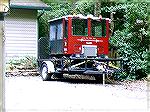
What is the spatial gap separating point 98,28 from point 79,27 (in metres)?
0.77

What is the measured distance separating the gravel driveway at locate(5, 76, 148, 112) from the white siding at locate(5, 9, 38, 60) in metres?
5.93

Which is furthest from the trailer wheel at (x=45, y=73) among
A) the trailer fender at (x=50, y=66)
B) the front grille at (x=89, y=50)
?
the front grille at (x=89, y=50)

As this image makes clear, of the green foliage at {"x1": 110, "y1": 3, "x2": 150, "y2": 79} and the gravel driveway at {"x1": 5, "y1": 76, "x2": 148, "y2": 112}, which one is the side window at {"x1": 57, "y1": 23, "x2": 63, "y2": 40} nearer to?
the green foliage at {"x1": 110, "y1": 3, "x2": 150, "y2": 79}

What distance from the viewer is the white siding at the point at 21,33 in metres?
18.3

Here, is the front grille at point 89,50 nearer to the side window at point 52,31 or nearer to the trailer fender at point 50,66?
the trailer fender at point 50,66

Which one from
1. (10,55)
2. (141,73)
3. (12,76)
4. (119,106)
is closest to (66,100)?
(119,106)

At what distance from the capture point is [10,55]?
18.0m

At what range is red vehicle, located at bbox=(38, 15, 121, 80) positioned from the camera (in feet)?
45.2

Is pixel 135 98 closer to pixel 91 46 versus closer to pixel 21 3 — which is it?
pixel 91 46

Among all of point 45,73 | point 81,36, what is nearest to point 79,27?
point 81,36

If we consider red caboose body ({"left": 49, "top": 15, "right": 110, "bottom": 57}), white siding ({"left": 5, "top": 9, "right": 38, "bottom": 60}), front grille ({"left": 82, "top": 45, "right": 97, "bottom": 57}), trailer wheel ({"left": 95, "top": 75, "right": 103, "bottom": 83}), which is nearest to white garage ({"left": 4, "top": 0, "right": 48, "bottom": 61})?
white siding ({"left": 5, "top": 9, "right": 38, "bottom": 60})

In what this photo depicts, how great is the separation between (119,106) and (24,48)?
10.6m

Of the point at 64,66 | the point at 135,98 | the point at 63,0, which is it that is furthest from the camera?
the point at 64,66

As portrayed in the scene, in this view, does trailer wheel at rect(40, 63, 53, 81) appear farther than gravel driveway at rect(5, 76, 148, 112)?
Yes
